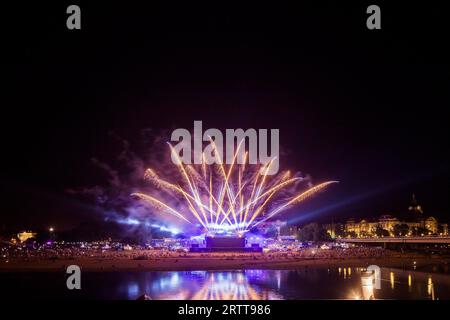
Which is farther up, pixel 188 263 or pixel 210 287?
pixel 210 287

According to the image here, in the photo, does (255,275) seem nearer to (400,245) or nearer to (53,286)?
(53,286)

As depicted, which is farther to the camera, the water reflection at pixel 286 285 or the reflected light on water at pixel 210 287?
the water reflection at pixel 286 285

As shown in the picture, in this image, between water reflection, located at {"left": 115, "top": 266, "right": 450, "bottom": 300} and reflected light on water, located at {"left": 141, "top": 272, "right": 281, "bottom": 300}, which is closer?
reflected light on water, located at {"left": 141, "top": 272, "right": 281, "bottom": 300}

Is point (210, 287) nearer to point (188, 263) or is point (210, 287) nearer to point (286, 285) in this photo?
point (286, 285)

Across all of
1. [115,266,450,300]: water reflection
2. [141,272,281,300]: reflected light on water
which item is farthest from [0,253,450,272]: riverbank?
[141,272,281,300]: reflected light on water

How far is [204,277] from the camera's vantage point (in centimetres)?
3672

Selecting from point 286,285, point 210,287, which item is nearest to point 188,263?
point 210,287

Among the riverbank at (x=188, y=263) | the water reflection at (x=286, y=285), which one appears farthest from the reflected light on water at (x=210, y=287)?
the riverbank at (x=188, y=263)

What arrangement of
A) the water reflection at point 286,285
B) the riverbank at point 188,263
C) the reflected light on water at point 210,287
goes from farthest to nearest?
the riverbank at point 188,263, the water reflection at point 286,285, the reflected light on water at point 210,287

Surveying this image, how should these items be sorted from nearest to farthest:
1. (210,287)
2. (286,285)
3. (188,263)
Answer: (210,287)
(286,285)
(188,263)

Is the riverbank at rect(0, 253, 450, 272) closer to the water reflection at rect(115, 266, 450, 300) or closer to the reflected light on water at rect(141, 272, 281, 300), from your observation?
the water reflection at rect(115, 266, 450, 300)

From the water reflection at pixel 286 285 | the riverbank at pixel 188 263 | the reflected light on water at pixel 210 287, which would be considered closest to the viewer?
the reflected light on water at pixel 210 287

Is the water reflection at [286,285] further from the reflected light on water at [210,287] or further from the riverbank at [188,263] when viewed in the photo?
the riverbank at [188,263]
